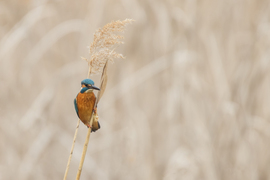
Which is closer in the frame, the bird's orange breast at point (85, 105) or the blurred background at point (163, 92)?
the bird's orange breast at point (85, 105)

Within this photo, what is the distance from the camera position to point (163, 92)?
1.63 m

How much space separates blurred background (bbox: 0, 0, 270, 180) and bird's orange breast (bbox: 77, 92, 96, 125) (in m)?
1.00

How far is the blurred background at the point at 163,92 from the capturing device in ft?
4.54

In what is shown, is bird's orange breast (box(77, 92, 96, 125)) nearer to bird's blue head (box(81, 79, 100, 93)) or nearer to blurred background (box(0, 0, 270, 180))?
bird's blue head (box(81, 79, 100, 93))

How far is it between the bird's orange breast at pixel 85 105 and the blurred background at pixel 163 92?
3.27ft

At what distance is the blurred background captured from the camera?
4.54ft

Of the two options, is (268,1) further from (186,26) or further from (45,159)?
(45,159)

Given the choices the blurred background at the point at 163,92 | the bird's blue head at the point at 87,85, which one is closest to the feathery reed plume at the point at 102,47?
the bird's blue head at the point at 87,85

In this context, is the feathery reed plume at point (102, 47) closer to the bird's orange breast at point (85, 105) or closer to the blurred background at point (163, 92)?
the bird's orange breast at point (85, 105)

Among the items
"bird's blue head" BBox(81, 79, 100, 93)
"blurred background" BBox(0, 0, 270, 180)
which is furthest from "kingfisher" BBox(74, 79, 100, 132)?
"blurred background" BBox(0, 0, 270, 180)

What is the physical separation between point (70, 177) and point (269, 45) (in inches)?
59.5

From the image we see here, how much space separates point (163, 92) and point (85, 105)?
129 centimetres

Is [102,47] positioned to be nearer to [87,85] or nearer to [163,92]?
[87,85]

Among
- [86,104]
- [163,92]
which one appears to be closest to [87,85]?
[86,104]
